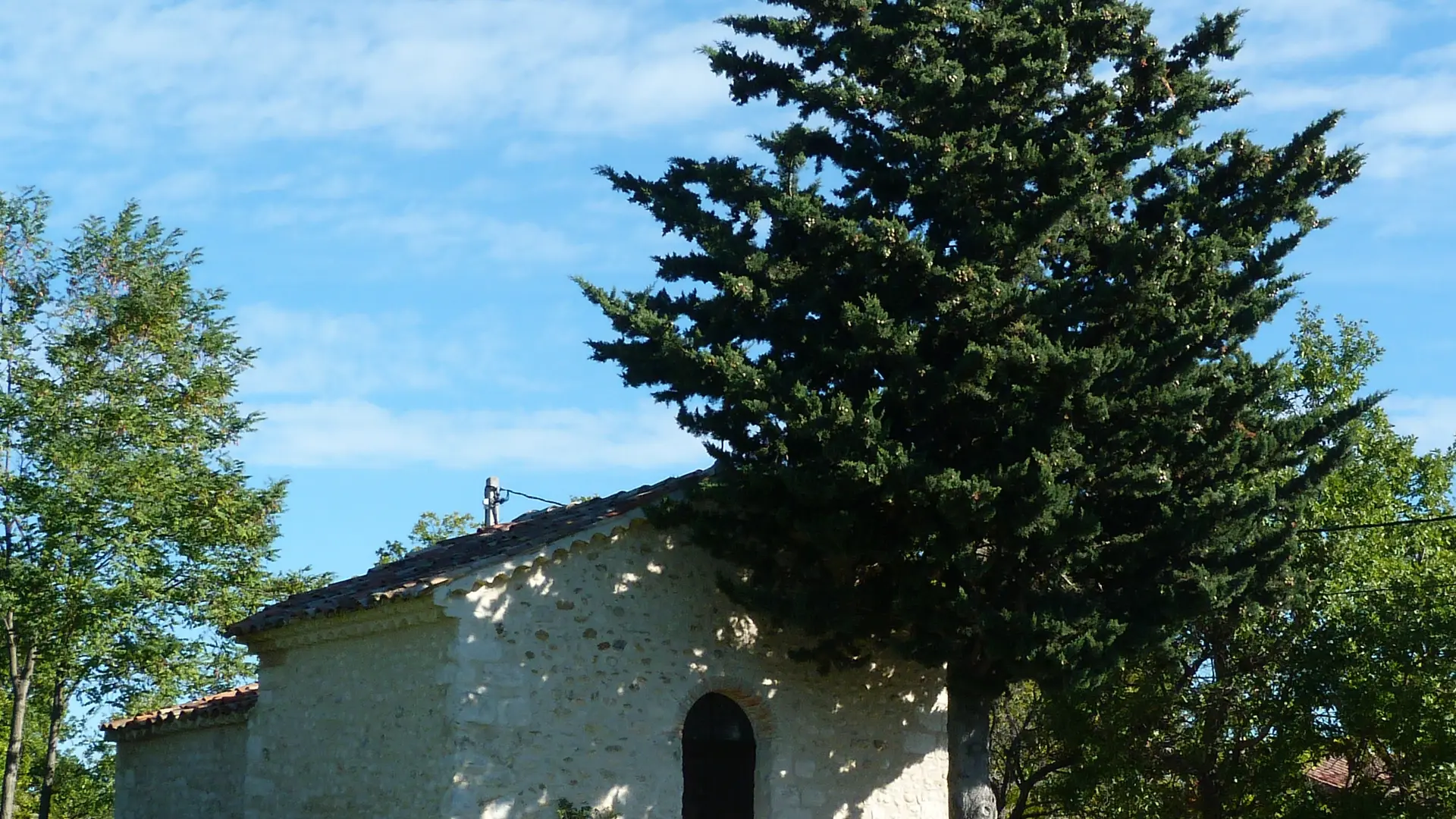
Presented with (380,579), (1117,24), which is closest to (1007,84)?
(1117,24)

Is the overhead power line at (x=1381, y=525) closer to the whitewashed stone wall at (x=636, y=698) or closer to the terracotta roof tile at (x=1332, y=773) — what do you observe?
the terracotta roof tile at (x=1332, y=773)

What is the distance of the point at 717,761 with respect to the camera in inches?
577

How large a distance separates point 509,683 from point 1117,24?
9.47 metres

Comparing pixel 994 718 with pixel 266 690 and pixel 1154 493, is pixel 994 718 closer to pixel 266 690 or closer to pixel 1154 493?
pixel 1154 493

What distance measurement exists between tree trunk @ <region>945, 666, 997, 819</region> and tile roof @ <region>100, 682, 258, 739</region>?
8.67 metres

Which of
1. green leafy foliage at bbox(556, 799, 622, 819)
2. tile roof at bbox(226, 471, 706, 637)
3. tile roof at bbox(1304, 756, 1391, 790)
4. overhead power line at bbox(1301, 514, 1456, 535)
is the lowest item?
green leafy foliage at bbox(556, 799, 622, 819)

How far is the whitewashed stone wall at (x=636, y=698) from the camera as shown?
13031 millimetres

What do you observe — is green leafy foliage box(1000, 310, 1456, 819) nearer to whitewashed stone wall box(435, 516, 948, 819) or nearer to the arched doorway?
whitewashed stone wall box(435, 516, 948, 819)

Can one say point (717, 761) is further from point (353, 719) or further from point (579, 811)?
point (353, 719)

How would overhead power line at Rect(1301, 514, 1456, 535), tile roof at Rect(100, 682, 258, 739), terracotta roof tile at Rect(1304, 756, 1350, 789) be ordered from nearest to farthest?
tile roof at Rect(100, 682, 258, 739) → terracotta roof tile at Rect(1304, 756, 1350, 789) → overhead power line at Rect(1301, 514, 1456, 535)

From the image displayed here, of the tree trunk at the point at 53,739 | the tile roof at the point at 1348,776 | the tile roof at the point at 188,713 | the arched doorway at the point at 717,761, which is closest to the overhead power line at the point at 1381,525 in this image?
the tile roof at the point at 1348,776

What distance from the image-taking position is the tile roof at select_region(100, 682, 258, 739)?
1695 centimetres

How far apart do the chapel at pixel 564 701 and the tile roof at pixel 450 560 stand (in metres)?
0.05

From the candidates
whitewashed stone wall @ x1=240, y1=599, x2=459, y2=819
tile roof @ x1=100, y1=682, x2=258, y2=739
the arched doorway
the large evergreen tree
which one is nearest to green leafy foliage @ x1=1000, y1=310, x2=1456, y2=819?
the large evergreen tree
